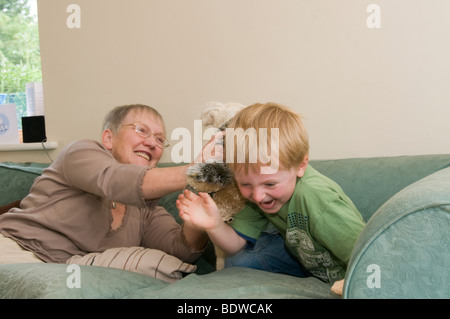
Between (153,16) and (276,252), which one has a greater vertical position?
(153,16)

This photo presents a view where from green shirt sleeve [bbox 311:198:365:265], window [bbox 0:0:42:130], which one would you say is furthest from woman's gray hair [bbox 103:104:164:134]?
window [bbox 0:0:42:130]

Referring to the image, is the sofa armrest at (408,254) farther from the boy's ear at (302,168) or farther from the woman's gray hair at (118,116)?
the woman's gray hair at (118,116)

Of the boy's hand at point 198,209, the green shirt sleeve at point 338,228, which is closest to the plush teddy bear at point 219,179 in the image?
the boy's hand at point 198,209

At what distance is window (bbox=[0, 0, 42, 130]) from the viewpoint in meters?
2.96

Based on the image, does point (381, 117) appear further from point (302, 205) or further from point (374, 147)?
point (302, 205)

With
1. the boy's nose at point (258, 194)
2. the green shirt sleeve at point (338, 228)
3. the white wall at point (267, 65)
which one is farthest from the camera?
the white wall at point (267, 65)

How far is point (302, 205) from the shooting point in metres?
1.24

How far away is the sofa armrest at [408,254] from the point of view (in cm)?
73

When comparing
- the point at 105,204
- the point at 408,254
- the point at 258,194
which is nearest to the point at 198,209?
the point at 258,194

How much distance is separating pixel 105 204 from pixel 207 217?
1.49 feet

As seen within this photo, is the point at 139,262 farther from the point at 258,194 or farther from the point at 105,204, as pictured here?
the point at 258,194

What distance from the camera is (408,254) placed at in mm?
735

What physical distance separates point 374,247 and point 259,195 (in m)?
0.52
